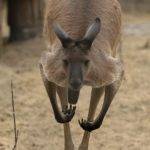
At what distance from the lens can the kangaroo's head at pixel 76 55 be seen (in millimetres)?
5222

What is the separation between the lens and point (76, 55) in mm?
5262

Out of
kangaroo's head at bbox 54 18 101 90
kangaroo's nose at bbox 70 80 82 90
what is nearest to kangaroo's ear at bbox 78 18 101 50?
kangaroo's head at bbox 54 18 101 90

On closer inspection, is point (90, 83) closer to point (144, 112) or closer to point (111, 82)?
point (111, 82)

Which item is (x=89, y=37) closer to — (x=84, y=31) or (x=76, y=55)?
(x=76, y=55)

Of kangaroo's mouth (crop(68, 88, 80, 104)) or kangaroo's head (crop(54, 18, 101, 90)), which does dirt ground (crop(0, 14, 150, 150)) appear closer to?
kangaroo's mouth (crop(68, 88, 80, 104))

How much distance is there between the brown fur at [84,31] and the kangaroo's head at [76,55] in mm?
157

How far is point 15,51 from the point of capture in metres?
10.7

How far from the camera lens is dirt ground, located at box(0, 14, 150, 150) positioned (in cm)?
694

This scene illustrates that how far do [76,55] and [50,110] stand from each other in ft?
8.79

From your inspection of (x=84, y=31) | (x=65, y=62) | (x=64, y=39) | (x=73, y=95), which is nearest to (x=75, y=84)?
(x=73, y=95)

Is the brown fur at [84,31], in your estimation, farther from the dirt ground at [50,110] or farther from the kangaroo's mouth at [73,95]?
the dirt ground at [50,110]

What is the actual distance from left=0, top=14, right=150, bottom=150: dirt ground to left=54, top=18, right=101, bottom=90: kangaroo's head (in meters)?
1.66

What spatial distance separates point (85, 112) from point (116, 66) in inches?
81.8

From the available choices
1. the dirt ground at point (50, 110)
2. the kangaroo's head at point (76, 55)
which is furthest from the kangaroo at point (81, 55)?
the dirt ground at point (50, 110)
